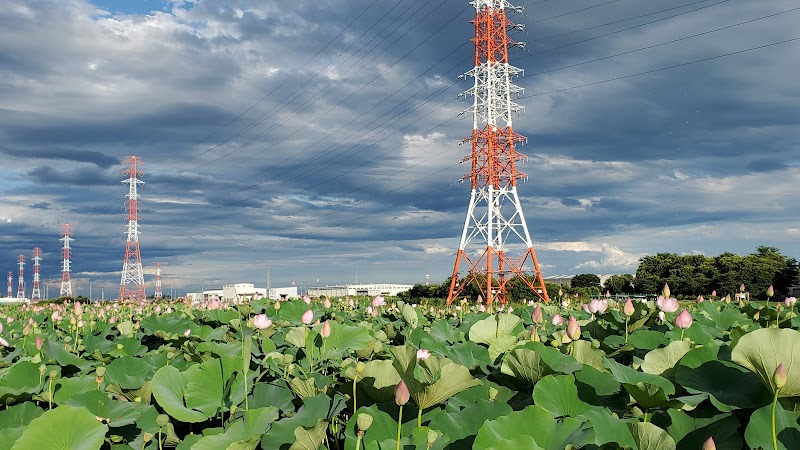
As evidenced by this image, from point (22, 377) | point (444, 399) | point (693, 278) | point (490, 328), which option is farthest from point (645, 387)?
point (693, 278)

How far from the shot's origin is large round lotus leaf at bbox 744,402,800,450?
1.38 meters

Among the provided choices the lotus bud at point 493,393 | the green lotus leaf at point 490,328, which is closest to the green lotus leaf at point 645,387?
the lotus bud at point 493,393

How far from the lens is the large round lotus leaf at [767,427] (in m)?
1.38

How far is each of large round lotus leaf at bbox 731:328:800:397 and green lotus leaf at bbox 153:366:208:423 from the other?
1.56 meters

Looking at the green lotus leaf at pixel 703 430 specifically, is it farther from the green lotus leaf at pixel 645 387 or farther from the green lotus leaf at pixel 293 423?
the green lotus leaf at pixel 293 423

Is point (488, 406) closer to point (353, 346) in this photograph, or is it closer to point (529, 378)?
point (529, 378)

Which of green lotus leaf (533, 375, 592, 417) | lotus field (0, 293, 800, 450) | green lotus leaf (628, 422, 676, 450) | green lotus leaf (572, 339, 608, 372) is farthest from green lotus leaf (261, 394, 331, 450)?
green lotus leaf (572, 339, 608, 372)

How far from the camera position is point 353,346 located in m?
2.97

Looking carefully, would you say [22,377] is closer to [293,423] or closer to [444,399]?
[293,423]

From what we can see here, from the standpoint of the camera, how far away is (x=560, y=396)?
164 centimetres

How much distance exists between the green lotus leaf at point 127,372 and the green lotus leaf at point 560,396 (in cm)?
160

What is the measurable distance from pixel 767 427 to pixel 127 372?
7.39 ft

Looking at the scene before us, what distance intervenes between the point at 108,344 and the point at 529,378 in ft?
9.77

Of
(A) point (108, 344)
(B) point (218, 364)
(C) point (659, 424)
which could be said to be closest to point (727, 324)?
(C) point (659, 424)
